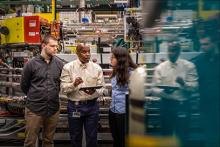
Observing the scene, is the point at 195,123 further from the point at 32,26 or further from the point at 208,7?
the point at 32,26

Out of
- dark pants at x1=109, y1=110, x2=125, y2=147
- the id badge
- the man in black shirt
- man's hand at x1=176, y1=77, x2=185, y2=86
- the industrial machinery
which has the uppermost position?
the industrial machinery

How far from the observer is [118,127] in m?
6.82

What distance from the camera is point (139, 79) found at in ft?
9.30

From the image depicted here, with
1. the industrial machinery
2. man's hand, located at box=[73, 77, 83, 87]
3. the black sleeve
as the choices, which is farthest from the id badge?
the industrial machinery

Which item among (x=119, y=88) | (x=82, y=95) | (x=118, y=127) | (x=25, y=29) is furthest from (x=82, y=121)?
(x=25, y=29)

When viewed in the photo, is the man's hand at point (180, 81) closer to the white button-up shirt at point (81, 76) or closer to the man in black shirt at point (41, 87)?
the white button-up shirt at point (81, 76)

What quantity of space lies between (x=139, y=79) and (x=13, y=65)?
694 centimetres

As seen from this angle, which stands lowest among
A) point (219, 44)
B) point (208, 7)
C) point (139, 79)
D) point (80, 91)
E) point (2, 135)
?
point (2, 135)

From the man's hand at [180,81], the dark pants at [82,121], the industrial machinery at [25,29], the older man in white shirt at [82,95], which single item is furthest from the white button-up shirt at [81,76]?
the man's hand at [180,81]

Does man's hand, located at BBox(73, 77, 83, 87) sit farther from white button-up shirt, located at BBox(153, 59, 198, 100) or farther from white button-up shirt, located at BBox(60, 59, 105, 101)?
white button-up shirt, located at BBox(153, 59, 198, 100)

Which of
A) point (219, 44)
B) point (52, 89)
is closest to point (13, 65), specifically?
point (52, 89)

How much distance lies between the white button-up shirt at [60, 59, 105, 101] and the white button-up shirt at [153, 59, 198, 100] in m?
3.99

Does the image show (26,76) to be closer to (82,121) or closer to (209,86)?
(82,121)

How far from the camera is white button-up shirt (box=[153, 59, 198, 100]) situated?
105 inches
